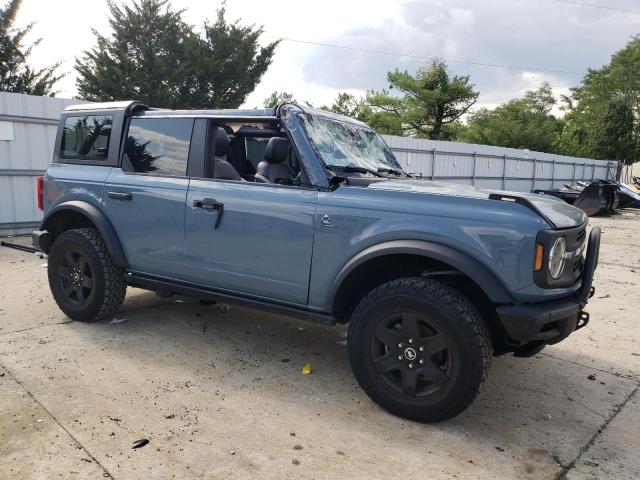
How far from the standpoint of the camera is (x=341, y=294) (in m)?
3.41

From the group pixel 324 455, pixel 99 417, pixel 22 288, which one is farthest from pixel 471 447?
pixel 22 288

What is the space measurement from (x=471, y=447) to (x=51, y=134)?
9.76 meters

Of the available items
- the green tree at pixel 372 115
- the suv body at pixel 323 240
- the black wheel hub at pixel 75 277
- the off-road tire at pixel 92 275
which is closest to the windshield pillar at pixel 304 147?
the suv body at pixel 323 240

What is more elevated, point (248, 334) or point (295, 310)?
point (295, 310)

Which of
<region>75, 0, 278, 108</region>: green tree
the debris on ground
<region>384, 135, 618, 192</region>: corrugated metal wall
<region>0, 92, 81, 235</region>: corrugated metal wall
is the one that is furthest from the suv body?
<region>75, 0, 278, 108</region>: green tree

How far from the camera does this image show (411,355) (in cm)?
306

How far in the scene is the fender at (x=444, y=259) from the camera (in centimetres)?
288

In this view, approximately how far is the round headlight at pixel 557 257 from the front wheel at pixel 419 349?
0.48m

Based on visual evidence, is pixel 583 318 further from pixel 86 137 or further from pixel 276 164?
pixel 86 137

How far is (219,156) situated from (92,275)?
1531 millimetres

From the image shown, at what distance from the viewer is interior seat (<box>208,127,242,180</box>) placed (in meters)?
4.04

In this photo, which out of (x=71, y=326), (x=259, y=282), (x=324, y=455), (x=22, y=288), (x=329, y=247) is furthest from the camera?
(x=22, y=288)

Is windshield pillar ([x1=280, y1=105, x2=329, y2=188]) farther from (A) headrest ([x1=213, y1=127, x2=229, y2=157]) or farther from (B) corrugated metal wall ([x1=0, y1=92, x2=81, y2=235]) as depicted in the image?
(B) corrugated metal wall ([x1=0, y1=92, x2=81, y2=235])

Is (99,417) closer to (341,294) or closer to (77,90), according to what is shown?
(341,294)
